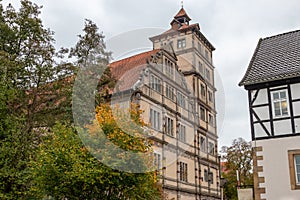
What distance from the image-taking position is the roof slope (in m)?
15.6

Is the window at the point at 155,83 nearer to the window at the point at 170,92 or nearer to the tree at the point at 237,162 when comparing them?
the window at the point at 170,92

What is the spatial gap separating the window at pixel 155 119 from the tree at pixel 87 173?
9.84 metres

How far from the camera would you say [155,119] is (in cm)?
2394

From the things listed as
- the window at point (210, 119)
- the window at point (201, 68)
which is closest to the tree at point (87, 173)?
the window at point (201, 68)

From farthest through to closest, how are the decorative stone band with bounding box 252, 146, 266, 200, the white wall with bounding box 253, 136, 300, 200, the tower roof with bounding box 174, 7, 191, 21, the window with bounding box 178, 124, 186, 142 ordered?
the tower roof with bounding box 174, 7, 191, 21 → the window with bounding box 178, 124, 186, 142 → the decorative stone band with bounding box 252, 146, 266, 200 → the white wall with bounding box 253, 136, 300, 200

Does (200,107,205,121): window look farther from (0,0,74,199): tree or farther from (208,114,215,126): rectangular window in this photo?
(0,0,74,199): tree

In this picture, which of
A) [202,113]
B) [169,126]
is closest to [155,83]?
[169,126]

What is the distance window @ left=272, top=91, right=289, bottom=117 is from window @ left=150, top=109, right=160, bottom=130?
921 cm

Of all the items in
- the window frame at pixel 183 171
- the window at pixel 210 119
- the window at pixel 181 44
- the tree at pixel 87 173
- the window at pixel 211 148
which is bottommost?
the tree at pixel 87 173

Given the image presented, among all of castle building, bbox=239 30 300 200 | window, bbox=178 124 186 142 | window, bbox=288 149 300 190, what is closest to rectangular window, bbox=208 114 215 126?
window, bbox=178 124 186 142

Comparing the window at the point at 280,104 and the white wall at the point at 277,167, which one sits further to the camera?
the window at the point at 280,104

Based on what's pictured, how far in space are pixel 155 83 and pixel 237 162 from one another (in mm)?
15043

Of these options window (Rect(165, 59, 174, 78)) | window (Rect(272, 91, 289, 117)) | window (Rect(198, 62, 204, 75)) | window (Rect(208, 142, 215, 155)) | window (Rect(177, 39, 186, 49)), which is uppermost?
window (Rect(177, 39, 186, 49))

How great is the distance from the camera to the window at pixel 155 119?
76.9 ft
